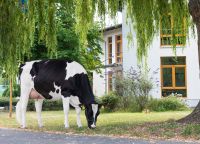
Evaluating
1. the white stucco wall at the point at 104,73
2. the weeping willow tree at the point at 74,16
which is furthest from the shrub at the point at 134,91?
the weeping willow tree at the point at 74,16

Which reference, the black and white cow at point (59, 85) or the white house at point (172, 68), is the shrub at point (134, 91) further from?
the black and white cow at point (59, 85)

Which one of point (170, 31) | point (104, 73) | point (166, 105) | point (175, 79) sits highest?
point (170, 31)

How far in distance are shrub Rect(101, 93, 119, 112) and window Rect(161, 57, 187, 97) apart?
8242 mm

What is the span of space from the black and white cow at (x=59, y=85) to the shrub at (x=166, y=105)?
496 inches

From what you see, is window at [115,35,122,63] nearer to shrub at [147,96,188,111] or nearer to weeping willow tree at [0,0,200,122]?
shrub at [147,96,188,111]

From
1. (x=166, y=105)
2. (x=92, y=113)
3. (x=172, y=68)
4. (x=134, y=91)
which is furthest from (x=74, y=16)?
(x=172, y=68)

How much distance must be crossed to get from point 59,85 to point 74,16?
2.37 meters

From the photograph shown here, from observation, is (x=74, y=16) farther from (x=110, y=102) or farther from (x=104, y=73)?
(x=104, y=73)

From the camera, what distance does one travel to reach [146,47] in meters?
16.5

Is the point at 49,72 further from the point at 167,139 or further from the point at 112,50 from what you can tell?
the point at 112,50

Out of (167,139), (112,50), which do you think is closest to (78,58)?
(112,50)

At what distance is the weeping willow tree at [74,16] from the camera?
50.6ft

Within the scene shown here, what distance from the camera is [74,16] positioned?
53.6ft

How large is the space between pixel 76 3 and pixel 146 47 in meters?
2.76
